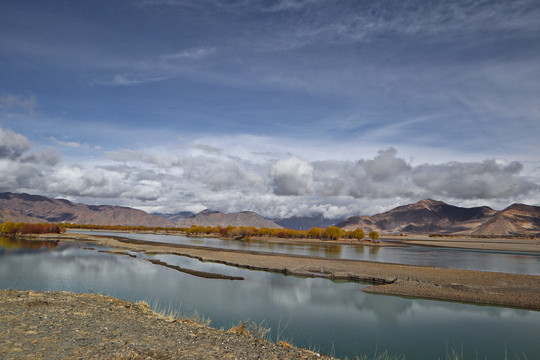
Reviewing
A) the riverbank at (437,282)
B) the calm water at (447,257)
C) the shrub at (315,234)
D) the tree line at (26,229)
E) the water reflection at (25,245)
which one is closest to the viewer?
the riverbank at (437,282)

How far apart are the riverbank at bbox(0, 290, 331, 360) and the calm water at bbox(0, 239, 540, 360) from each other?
4.77 meters

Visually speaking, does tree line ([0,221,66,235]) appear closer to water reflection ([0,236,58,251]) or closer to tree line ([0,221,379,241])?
tree line ([0,221,379,241])

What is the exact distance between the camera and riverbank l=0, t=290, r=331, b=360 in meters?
11.4

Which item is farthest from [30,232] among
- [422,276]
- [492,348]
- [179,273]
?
[492,348]

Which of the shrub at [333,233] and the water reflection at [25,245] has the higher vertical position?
the shrub at [333,233]

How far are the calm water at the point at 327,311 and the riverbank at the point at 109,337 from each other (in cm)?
477

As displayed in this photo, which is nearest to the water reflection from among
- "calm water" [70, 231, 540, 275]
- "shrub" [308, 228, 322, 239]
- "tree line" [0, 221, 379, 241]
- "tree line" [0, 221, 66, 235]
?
"tree line" [0, 221, 66, 235]

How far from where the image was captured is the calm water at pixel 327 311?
18828mm

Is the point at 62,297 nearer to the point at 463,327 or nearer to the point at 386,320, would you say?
the point at 386,320

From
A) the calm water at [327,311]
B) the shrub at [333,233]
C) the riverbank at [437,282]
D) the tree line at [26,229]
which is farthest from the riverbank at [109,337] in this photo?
the shrub at [333,233]

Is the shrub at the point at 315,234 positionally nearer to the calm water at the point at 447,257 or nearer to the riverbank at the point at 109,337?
the calm water at the point at 447,257

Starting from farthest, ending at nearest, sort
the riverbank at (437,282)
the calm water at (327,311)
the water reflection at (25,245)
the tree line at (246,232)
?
1. the tree line at (246,232)
2. the water reflection at (25,245)
3. the riverbank at (437,282)
4. the calm water at (327,311)

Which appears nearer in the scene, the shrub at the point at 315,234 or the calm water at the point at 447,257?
the calm water at the point at 447,257

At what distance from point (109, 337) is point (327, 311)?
54.9 ft
